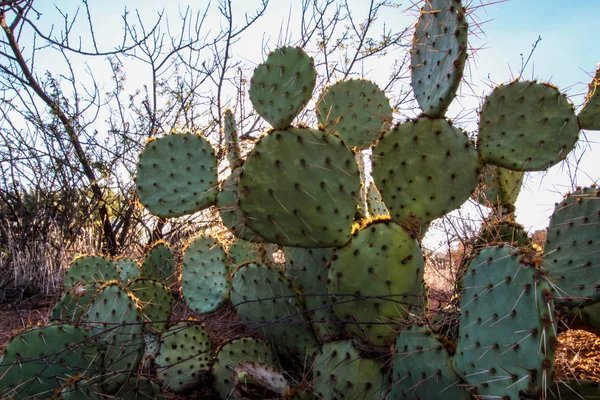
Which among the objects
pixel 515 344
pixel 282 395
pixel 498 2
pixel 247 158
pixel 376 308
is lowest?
pixel 282 395

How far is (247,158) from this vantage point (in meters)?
1.77

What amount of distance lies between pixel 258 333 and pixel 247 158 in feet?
3.19

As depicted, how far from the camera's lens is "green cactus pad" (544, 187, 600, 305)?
169 cm

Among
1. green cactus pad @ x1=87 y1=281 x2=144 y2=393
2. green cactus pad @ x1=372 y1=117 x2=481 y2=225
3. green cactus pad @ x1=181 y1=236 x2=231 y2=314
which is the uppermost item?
green cactus pad @ x1=372 y1=117 x2=481 y2=225

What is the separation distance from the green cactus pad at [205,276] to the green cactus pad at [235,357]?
2.11 ft

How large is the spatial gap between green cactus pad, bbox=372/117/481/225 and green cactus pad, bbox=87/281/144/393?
3.55 feet

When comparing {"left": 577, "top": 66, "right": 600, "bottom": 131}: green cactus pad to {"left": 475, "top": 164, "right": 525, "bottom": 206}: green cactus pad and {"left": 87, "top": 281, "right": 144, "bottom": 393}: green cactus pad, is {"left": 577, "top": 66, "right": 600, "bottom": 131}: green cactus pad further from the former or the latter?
{"left": 87, "top": 281, "right": 144, "bottom": 393}: green cactus pad

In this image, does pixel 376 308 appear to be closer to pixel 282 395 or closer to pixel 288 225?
pixel 288 225

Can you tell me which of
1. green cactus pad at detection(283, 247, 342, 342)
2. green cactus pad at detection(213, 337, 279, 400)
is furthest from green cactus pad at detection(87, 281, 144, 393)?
green cactus pad at detection(283, 247, 342, 342)

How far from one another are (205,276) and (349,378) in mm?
1399

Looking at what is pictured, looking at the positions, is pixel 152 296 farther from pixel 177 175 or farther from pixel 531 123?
pixel 531 123

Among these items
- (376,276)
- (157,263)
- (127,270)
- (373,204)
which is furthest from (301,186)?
(127,270)

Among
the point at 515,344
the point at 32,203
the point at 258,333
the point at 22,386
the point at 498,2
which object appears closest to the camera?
the point at 515,344

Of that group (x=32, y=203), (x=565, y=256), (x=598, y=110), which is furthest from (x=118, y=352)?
(x=32, y=203)
